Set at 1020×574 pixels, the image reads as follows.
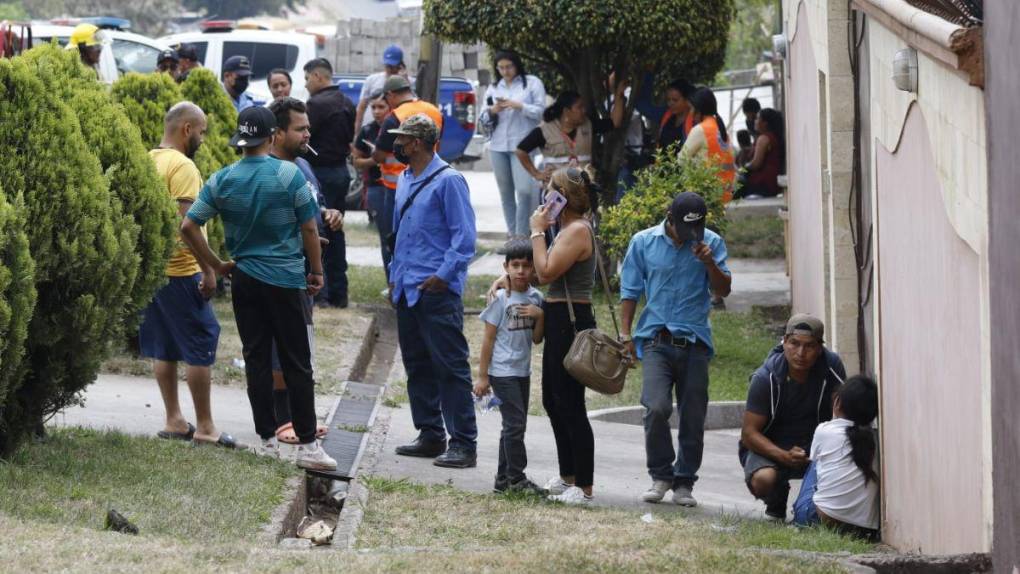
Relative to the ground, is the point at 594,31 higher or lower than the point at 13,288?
higher

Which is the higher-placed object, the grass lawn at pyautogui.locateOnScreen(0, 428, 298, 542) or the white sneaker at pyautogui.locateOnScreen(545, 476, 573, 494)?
the grass lawn at pyautogui.locateOnScreen(0, 428, 298, 542)

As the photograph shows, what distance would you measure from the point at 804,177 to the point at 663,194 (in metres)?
1.23

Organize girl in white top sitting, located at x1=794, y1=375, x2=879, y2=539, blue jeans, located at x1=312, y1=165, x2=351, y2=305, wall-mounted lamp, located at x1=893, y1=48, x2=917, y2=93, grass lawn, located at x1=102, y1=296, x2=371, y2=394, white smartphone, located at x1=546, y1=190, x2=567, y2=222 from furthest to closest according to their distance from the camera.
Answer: blue jeans, located at x1=312, y1=165, x2=351, y2=305
grass lawn, located at x1=102, y1=296, x2=371, y2=394
white smartphone, located at x1=546, y1=190, x2=567, y2=222
girl in white top sitting, located at x1=794, y1=375, x2=879, y2=539
wall-mounted lamp, located at x1=893, y1=48, x2=917, y2=93

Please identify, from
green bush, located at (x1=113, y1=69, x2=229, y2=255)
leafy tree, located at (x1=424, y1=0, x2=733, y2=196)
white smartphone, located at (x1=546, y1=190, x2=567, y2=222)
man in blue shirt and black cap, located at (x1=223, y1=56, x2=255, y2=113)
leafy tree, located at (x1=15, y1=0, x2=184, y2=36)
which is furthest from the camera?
leafy tree, located at (x1=15, y1=0, x2=184, y2=36)

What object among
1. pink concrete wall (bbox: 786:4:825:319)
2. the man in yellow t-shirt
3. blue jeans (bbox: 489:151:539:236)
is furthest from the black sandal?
blue jeans (bbox: 489:151:539:236)

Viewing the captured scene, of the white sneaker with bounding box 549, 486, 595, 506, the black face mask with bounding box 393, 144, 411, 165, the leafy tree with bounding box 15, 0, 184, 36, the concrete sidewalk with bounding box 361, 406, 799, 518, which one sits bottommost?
the concrete sidewalk with bounding box 361, 406, 799, 518

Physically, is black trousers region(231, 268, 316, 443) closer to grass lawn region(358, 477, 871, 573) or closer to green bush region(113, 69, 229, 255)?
grass lawn region(358, 477, 871, 573)

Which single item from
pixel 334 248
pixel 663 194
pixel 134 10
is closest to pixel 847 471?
pixel 663 194

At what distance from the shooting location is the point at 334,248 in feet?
41.4

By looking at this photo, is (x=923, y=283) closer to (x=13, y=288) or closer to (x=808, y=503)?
(x=808, y=503)

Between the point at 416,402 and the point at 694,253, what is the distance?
1.80m

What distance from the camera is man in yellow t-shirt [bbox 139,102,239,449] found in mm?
8195

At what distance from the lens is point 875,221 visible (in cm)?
781

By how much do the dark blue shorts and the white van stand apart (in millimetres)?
15865
